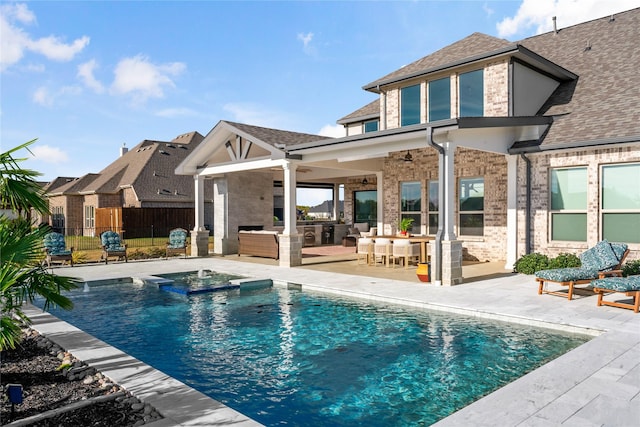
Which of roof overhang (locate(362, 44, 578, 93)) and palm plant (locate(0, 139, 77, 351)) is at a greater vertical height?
roof overhang (locate(362, 44, 578, 93))

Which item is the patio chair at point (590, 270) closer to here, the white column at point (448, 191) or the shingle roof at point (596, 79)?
the white column at point (448, 191)

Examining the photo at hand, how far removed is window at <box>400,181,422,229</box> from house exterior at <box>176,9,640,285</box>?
1.5 inches

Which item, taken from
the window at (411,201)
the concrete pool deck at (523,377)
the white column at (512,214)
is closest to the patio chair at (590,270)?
the concrete pool deck at (523,377)

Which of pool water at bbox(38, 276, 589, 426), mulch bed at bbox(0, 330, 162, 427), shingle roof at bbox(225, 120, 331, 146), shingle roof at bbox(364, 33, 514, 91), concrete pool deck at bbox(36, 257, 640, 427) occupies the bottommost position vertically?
pool water at bbox(38, 276, 589, 426)

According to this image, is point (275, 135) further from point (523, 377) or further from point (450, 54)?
point (523, 377)

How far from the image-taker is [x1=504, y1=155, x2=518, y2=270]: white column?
1261 centimetres

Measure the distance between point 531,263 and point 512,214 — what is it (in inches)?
60.6

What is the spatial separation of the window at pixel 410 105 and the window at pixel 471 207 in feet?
8.62

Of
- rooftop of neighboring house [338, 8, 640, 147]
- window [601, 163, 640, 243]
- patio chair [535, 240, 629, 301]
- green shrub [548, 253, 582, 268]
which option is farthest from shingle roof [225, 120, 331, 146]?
window [601, 163, 640, 243]

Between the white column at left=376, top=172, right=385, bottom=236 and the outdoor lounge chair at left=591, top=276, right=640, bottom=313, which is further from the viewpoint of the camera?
the white column at left=376, top=172, right=385, bottom=236

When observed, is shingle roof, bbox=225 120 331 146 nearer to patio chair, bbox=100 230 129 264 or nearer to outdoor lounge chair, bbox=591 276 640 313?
patio chair, bbox=100 230 129 264

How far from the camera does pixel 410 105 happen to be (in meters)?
15.4

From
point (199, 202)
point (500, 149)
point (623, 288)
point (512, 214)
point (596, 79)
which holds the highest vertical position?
point (596, 79)

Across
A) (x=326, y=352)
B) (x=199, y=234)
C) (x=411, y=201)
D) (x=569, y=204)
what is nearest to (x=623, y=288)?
(x=569, y=204)
